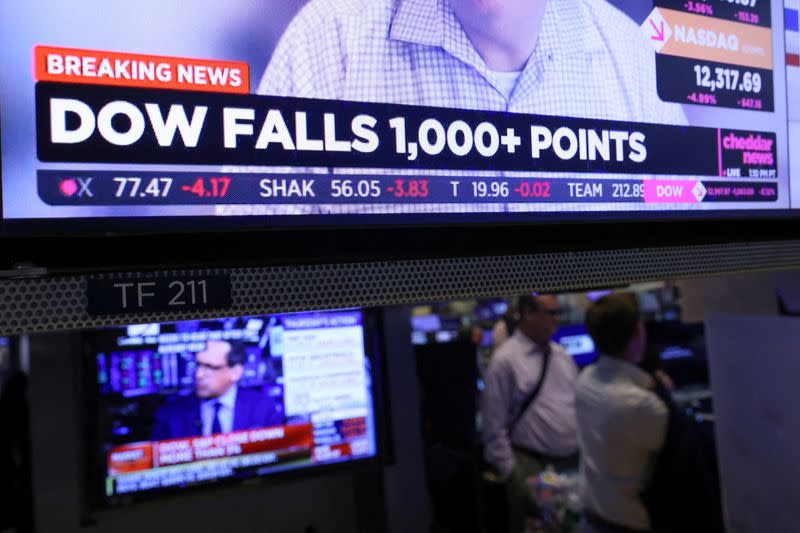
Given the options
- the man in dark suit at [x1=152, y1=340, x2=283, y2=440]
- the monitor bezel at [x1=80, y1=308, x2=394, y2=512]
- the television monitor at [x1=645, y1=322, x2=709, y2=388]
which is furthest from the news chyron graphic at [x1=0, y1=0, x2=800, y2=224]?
the television monitor at [x1=645, y1=322, x2=709, y2=388]

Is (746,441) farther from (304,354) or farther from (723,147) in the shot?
(304,354)

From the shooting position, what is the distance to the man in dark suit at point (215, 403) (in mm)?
2523

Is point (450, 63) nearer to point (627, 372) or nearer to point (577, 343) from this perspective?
point (627, 372)

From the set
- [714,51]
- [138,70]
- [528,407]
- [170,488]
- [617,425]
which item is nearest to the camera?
[138,70]

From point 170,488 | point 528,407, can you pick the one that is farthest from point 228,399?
point 528,407

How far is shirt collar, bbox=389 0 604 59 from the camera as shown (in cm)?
80

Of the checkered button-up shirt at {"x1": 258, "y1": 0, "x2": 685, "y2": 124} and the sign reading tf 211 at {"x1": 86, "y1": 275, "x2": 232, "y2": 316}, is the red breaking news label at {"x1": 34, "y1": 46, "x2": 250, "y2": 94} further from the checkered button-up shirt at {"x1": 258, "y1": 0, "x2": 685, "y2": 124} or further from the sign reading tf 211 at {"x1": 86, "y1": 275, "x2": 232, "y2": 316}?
the sign reading tf 211 at {"x1": 86, "y1": 275, "x2": 232, "y2": 316}

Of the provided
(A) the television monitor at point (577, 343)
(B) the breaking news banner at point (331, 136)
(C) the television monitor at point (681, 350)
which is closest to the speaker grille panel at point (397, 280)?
(B) the breaking news banner at point (331, 136)

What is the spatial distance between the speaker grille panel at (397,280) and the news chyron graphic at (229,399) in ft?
5.60

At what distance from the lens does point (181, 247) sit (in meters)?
0.67

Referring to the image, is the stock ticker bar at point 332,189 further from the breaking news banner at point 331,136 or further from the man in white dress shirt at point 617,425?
the man in white dress shirt at point 617,425

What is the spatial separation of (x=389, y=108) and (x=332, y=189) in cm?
12

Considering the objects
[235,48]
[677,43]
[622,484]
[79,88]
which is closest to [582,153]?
[677,43]

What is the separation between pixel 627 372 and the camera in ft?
7.64
